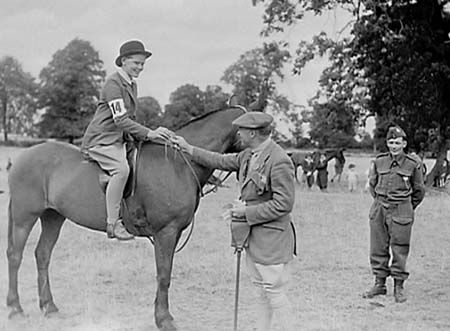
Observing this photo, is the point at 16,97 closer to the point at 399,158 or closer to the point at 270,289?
the point at 399,158

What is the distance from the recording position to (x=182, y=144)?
6195mm

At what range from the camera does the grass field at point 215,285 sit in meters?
6.75

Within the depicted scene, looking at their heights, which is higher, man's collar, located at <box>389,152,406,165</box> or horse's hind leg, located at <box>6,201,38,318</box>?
man's collar, located at <box>389,152,406,165</box>

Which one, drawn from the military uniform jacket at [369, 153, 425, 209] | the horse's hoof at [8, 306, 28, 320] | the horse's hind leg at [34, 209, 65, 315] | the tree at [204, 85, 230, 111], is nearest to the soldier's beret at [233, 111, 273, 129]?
the military uniform jacket at [369, 153, 425, 209]

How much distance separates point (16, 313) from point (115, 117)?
2.48 m

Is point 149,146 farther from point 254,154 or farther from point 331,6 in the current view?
point 331,6

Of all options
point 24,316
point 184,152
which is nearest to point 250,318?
point 184,152

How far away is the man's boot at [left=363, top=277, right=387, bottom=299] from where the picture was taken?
25.7ft

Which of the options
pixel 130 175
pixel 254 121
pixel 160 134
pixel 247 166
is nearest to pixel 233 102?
pixel 160 134

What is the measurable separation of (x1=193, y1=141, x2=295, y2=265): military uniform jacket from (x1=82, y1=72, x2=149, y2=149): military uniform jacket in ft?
5.76

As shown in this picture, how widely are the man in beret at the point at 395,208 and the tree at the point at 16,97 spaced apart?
229 feet

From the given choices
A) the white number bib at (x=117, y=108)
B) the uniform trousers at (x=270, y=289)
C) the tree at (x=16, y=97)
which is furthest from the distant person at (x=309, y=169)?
the tree at (x=16, y=97)

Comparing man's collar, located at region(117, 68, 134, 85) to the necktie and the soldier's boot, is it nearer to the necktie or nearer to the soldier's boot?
the necktie

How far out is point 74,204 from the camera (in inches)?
271
